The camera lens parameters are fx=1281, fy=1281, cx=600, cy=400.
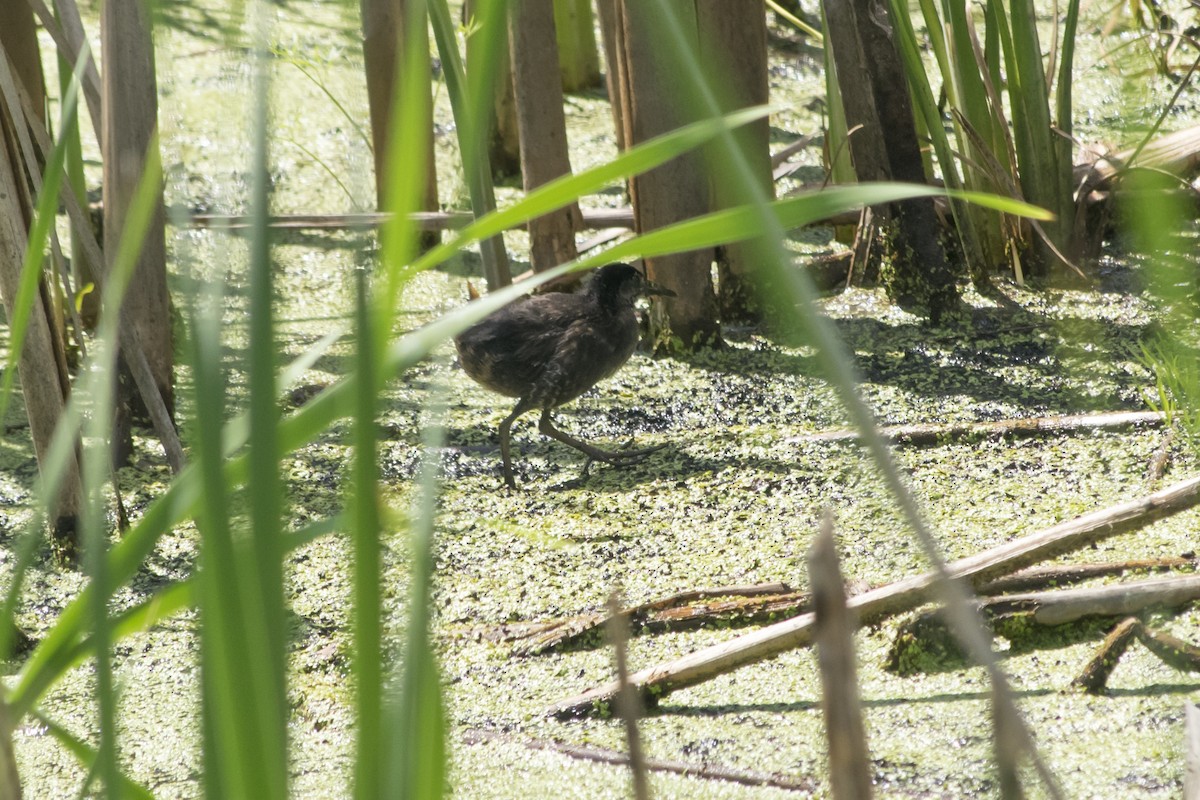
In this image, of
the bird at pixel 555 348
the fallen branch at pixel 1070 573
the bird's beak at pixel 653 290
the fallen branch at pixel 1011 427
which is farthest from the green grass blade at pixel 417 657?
the bird's beak at pixel 653 290

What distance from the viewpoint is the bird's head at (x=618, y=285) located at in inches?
123

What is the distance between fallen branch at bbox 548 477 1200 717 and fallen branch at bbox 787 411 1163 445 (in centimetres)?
50

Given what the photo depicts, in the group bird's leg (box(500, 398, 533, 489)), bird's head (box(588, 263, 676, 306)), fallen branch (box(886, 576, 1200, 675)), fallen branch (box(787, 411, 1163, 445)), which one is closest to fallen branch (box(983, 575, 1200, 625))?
fallen branch (box(886, 576, 1200, 675))

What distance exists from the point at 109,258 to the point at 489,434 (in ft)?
4.38

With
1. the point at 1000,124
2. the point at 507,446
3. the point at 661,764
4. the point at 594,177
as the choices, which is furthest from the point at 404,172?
the point at 1000,124

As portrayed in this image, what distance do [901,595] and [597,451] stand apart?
3.47ft

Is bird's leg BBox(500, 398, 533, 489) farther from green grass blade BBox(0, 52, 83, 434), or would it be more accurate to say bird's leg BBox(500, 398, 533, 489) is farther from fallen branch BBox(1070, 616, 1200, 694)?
green grass blade BBox(0, 52, 83, 434)

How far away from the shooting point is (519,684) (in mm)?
2119

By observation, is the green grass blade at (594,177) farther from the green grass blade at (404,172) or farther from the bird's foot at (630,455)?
the bird's foot at (630,455)

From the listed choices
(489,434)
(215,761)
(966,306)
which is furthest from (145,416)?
(215,761)

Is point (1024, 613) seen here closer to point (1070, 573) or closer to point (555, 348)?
point (1070, 573)

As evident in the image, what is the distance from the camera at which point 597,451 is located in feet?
9.81

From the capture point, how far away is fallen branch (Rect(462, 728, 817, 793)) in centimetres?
173

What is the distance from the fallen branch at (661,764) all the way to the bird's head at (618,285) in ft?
4.58
